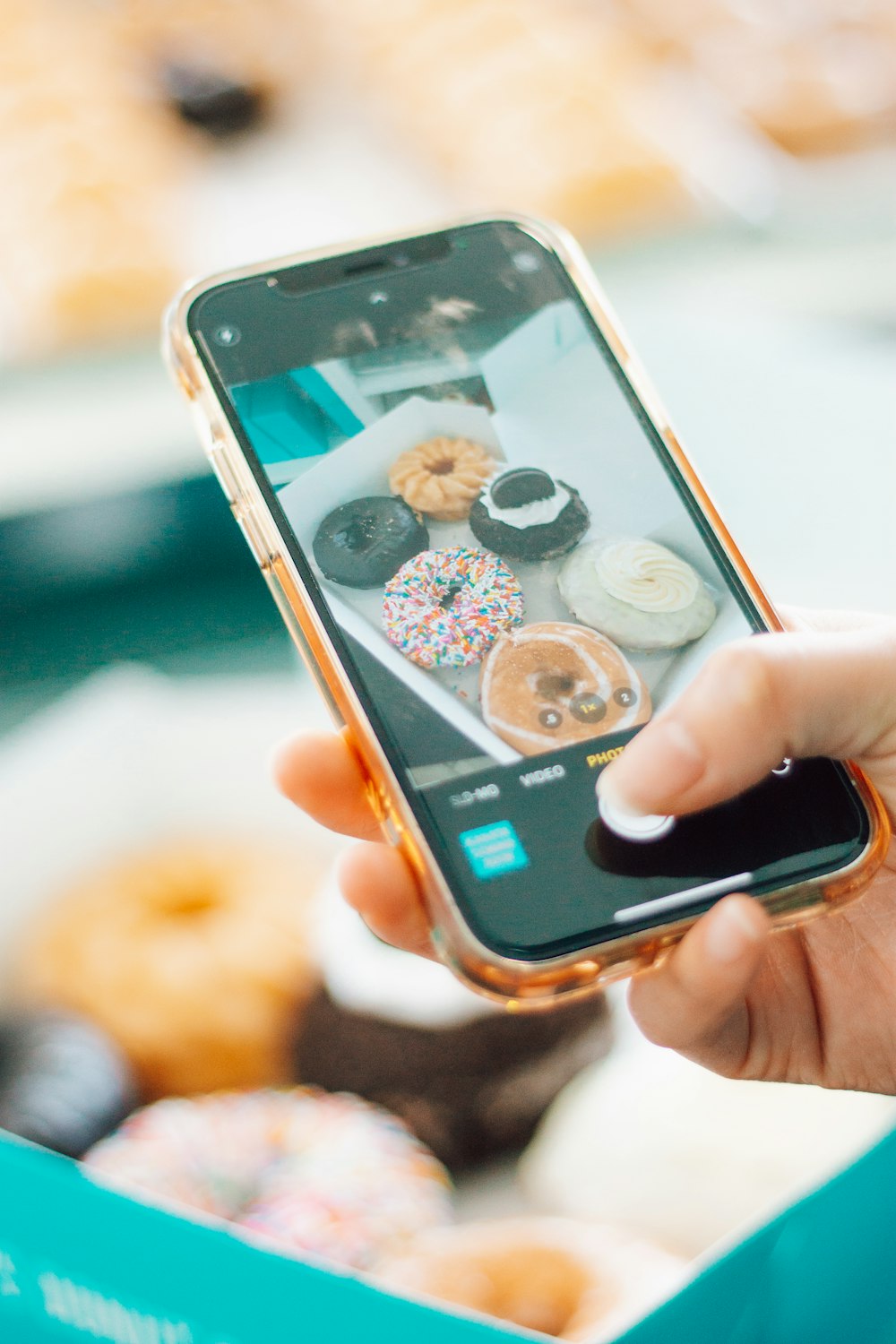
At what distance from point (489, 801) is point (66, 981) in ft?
2.14

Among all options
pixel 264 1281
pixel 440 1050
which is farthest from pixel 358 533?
pixel 440 1050

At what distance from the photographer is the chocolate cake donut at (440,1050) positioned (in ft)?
3.43

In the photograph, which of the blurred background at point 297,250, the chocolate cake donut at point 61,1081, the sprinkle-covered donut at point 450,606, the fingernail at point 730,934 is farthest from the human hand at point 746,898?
the blurred background at point 297,250

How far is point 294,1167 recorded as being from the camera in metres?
0.99

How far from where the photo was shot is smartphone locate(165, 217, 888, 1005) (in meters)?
0.65

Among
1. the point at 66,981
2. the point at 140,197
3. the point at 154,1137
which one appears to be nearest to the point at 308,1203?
the point at 154,1137

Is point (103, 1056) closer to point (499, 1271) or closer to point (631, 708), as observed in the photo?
point (499, 1271)

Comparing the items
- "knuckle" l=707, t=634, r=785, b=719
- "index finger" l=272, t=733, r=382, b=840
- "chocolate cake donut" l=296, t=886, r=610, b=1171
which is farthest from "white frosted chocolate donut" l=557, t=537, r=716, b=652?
"chocolate cake donut" l=296, t=886, r=610, b=1171

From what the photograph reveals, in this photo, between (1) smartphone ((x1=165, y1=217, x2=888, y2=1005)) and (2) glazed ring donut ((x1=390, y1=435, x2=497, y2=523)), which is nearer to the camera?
(1) smartphone ((x1=165, y1=217, x2=888, y2=1005))

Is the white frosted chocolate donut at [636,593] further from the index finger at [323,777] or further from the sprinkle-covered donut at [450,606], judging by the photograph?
the index finger at [323,777]

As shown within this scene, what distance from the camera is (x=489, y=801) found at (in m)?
0.67

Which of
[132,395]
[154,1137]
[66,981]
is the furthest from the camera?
[132,395]

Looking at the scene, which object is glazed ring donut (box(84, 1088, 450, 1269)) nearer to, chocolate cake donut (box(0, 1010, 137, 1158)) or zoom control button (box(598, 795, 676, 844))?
chocolate cake donut (box(0, 1010, 137, 1158))

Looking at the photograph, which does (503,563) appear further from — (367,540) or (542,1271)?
(542,1271)
